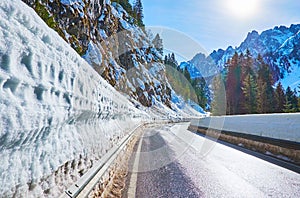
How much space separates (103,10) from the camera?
160 feet

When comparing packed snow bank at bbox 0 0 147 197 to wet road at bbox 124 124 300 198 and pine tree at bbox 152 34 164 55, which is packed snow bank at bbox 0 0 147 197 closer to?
wet road at bbox 124 124 300 198

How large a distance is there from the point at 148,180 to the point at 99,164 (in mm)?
1595

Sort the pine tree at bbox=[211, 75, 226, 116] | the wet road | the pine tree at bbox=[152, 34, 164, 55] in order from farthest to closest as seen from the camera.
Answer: the pine tree at bbox=[152, 34, 164, 55] → the pine tree at bbox=[211, 75, 226, 116] → the wet road

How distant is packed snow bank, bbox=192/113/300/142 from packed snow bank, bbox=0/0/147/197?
25.5ft

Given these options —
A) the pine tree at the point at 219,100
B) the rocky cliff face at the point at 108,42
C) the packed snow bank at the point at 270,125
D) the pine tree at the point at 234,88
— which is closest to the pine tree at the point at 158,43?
the rocky cliff face at the point at 108,42

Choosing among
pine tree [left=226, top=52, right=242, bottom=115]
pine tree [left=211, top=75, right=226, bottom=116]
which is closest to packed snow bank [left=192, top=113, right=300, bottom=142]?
pine tree [left=226, top=52, right=242, bottom=115]

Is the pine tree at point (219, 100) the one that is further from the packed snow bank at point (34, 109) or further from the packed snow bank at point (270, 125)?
the packed snow bank at point (34, 109)

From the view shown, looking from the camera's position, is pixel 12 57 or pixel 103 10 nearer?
pixel 12 57

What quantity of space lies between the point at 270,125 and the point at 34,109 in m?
10.2

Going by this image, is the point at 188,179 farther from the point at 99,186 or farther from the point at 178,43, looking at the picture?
the point at 178,43

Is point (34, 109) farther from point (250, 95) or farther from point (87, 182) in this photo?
point (250, 95)

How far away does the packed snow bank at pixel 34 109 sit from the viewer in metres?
1.57

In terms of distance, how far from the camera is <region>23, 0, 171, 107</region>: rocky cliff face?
30.3 metres

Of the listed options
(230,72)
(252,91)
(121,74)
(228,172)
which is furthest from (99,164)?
(121,74)
